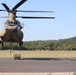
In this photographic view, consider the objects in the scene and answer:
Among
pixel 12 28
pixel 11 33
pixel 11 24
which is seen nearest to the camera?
pixel 12 28

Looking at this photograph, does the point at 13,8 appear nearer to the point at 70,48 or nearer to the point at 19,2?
the point at 19,2

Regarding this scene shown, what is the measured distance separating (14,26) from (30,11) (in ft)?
12.8

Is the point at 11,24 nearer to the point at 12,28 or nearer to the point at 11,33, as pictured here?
the point at 12,28

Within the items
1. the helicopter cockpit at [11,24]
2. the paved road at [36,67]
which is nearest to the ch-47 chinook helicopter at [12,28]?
the helicopter cockpit at [11,24]

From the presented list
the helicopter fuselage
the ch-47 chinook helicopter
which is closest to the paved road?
the helicopter fuselage

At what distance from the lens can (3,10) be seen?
2058 inches

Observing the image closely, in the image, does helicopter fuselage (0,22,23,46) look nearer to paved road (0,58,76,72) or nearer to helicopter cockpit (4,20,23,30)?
helicopter cockpit (4,20,23,30)

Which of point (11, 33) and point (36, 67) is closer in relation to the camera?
point (36, 67)

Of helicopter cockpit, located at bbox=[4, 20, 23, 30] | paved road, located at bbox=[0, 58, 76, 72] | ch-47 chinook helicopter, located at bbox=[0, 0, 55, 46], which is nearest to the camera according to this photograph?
paved road, located at bbox=[0, 58, 76, 72]

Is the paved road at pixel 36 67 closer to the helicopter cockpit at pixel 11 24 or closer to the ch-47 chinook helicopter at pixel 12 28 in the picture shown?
the helicopter cockpit at pixel 11 24

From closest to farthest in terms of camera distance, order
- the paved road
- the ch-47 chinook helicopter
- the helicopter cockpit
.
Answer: the paved road → the helicopter cockpit → the ch-47 chinook helicopter

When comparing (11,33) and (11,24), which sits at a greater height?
(11,24)

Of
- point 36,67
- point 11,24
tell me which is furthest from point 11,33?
point 36,67

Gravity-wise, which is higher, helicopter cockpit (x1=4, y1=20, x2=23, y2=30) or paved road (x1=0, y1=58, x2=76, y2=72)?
helicopter cockpit (x1=4, y1=20, x2=23, y2=30)
